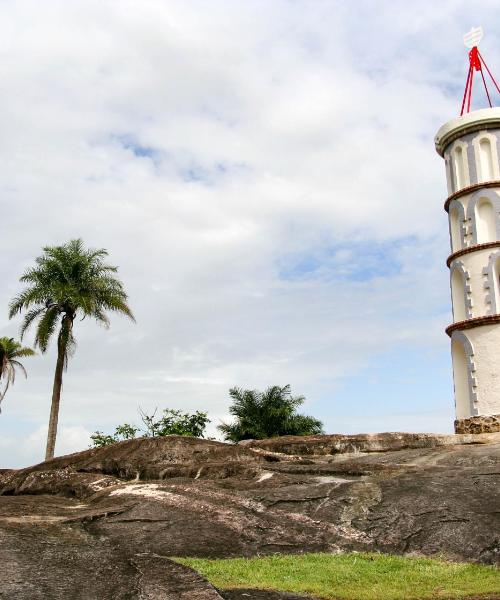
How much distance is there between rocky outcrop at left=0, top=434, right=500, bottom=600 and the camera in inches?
359

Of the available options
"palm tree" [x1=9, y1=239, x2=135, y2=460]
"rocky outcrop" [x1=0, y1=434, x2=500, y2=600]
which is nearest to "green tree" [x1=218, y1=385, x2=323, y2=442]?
"palm tree" [x1=9, y1=239, x2=135, y2=460]

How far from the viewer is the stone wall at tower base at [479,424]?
26.3 meters

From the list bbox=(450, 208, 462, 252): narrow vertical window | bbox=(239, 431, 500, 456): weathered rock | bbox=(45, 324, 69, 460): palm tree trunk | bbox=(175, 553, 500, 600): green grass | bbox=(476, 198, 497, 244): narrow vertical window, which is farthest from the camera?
bbox=(45, 324, 69, 460): palm tree trunk

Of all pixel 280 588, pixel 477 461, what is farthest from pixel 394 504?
pixel 280 588

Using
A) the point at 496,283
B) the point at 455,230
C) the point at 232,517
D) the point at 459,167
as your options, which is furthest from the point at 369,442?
the point at 459,167

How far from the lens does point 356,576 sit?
10578 millimetres

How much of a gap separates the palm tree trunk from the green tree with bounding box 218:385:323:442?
10687 mm

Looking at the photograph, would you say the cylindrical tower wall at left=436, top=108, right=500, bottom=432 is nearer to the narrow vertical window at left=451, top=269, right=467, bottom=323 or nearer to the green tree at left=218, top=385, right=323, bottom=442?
the narrow vertical window at left=451, top=269, right=467, bottom=323

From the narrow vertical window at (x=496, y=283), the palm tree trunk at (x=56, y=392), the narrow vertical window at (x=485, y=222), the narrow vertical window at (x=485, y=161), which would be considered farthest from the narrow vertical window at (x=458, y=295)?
the palm tree trunk at (x=56, y=392)

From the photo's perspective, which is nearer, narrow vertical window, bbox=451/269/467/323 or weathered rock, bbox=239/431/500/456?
weathered rock, bbox=239/431/500/456

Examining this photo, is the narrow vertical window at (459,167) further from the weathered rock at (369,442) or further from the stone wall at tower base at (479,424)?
the weathered rock at (369,442)

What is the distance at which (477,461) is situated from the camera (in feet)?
52.0

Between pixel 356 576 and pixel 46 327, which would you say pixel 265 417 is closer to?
pixel 46 327

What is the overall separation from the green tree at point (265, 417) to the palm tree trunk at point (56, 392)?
10687 millimetres
